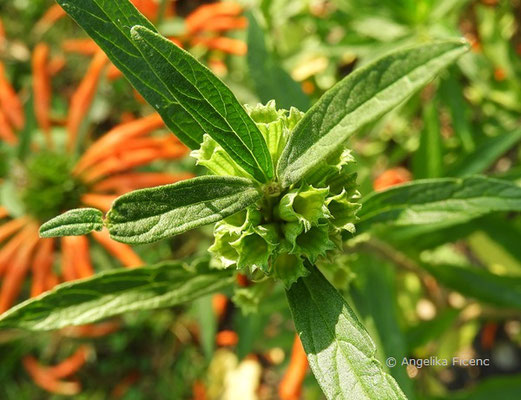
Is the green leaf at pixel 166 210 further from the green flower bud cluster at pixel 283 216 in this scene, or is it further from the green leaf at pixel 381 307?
the green leaf at pixel 381 307

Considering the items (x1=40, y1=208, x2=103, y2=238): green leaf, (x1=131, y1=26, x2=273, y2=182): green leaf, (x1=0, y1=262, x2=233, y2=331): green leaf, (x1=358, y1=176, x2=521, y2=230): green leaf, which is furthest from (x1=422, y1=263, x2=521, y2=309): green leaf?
(x1=40, y1=208, x2=103, y2=238): green leaf

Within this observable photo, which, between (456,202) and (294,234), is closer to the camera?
(294,234)

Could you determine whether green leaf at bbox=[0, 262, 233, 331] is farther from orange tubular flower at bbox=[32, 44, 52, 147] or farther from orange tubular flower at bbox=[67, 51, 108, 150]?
orange tubular flower at bbox=[32, 44, 52, 147]

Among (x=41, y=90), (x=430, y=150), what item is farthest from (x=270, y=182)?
(x=41, y=90)

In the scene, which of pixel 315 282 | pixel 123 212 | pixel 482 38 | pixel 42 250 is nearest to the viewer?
pixel 123 212

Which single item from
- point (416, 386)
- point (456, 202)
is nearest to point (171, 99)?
point (456, 202)

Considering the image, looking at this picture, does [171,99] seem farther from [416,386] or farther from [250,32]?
[416,386]

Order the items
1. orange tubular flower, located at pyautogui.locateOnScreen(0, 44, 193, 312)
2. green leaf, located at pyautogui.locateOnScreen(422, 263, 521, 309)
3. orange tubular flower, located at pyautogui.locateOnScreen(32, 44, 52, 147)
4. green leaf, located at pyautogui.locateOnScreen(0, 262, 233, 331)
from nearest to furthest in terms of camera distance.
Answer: green leaf, located at pyautogui.locateOnScreen(0, 262, 233, 331)
green leaf, located at pyautogui.locateOnScreen(422, 263, 521, 309)
orange tubular flower, located at pyautogui.locateOnScreen(0, 44, 193, 312)
orange tubular flower, located at pyautogui.locateOnScreen(32, 44, 52, 147)

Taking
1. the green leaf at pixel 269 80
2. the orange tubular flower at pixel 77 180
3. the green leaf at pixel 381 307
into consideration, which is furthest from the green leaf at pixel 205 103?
the orange tubular flower at pixel 77 180
